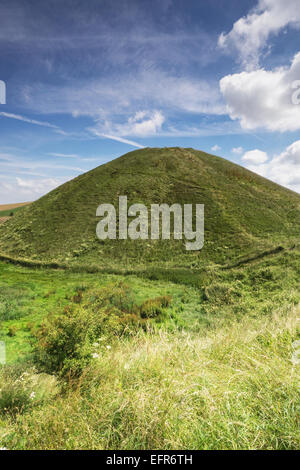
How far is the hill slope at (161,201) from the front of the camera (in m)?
27.5

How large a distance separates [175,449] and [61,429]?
4.99ft

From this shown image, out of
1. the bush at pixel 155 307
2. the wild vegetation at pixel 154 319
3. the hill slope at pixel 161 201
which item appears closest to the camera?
the wild vegetation at pixel 154 319

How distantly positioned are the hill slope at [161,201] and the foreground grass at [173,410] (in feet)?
71.2

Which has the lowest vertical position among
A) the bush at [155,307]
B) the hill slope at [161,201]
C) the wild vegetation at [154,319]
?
the bush at [155,307]

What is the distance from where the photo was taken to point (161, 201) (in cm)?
3662

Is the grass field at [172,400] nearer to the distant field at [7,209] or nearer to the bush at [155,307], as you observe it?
the bush at [155,307]

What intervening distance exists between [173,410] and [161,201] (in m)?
34.7

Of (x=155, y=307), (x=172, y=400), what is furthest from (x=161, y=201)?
(x=172, y=400)

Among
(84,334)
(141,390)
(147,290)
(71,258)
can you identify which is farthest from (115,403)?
(71,258)

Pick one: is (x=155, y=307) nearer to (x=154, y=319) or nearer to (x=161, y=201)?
(x=154, y=319)

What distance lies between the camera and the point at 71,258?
2778 centimetres

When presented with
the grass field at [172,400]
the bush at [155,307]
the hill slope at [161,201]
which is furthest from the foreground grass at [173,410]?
the hill slope at [161,201]

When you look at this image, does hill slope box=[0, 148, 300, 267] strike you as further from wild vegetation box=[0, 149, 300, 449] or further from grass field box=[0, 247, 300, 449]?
grass field box=[0, 247, 300, 449]

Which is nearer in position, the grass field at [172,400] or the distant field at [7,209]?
the grass field at [172,400]
